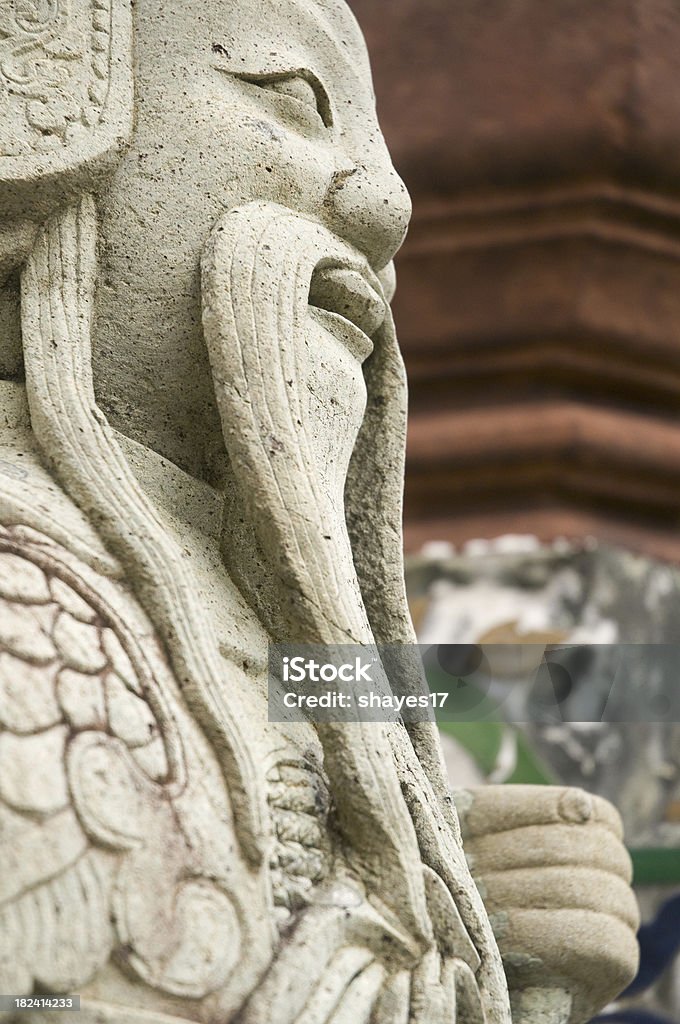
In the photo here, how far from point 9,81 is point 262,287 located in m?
0.25

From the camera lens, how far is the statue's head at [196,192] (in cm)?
125

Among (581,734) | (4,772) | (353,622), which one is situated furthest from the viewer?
(581,734)

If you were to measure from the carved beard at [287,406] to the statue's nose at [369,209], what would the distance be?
21 mm

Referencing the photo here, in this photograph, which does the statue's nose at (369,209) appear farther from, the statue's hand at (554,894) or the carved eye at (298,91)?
the statue's hand at (554,894)

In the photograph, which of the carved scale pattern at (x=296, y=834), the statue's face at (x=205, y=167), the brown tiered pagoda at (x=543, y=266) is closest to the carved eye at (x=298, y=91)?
the statue's face at (x=205, y=167)

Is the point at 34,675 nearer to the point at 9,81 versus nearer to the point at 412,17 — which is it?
the point at 9,81

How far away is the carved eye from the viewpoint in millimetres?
1371

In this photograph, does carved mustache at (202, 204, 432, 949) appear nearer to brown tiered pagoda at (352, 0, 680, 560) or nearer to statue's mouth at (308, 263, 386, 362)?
statue's mouth at (308, 263, 386, 362)

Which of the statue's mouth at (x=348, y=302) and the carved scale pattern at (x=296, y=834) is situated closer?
the carved scale pattern at (x=296, y=834)

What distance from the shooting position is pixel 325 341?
4.32 ft

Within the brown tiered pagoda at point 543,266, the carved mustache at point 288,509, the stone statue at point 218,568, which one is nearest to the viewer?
the stone statue at point 218,568

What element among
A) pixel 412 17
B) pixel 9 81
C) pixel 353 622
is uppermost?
pixel 412 17

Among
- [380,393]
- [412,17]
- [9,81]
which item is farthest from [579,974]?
[412,17]

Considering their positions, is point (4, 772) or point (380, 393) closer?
point (4, 772)
